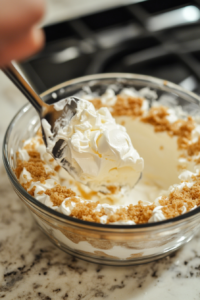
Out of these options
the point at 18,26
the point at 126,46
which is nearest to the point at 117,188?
the point at 18,26

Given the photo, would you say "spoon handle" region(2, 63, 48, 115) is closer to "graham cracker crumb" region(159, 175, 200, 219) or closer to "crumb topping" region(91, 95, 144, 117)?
"crumb topping" region(91, 95, 144, 117)

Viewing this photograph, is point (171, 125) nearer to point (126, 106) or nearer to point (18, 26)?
point (126, 106)

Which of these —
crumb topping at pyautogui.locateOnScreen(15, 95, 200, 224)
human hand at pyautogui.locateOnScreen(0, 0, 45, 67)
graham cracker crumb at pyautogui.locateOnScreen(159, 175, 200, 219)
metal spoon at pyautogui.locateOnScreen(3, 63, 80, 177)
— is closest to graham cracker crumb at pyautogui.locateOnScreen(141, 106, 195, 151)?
crumb topping at pyautogui.locateOnScreen(15, 95, 200, 224)

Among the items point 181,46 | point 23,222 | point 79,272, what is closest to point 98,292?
point 79,272

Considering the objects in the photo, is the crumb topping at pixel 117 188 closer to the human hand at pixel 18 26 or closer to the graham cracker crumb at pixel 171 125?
the graham cracker crumb at pixel 171 125

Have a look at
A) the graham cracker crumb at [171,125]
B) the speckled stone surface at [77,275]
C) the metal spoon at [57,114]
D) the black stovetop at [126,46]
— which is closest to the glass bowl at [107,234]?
the speckled stone surface at [77,275]
